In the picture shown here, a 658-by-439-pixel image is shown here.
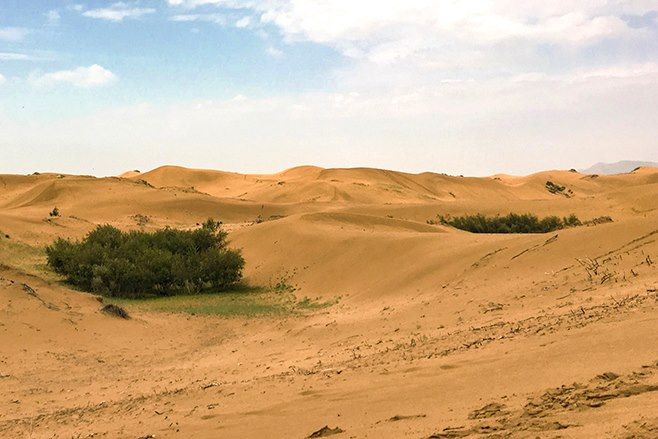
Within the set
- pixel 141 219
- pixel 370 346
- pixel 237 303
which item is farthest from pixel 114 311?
pixel 141 219

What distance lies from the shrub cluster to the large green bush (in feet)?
45.6

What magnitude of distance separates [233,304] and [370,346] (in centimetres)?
913

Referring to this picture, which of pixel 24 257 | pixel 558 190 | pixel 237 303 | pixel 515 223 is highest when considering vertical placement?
pixel 558 190

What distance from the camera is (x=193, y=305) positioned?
63.2 feet

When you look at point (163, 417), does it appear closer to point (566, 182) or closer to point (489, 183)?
point (489, 183)

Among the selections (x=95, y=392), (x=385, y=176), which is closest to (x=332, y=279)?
(x=95, y=392)

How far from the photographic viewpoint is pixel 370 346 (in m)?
10.8

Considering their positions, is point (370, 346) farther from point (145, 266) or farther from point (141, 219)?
point (141, 219)

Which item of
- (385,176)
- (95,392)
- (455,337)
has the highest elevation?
(385,176)

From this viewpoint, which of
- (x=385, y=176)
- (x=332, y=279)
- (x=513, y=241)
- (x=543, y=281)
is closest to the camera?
(x=543, y=281)

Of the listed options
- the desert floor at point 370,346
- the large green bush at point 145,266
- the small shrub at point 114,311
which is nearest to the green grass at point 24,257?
the desert floor at point 370,346

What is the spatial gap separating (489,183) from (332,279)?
180 feet

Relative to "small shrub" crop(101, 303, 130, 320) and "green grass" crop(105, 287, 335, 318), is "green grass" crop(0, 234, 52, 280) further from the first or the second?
"small shrub" crop(101, 303, 130, 320)

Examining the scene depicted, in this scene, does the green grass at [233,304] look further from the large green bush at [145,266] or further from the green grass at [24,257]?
the green grass at [24,257]
